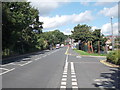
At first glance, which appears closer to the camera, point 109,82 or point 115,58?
point 109,82

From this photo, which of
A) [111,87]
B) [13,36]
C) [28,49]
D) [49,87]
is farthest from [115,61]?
[28,49]

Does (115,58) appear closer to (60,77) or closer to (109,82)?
(60,77)

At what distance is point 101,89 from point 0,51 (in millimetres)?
23777

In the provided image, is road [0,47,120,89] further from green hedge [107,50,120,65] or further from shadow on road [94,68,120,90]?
green hedge [107,50,120,65]

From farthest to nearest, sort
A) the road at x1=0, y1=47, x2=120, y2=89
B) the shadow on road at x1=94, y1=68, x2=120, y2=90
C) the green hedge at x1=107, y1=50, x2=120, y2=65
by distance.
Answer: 1. the green hedge at x1=107, y1=50, x2=120, y2=65
2. the road at x1=0, y1=47, x2=120, y2=89
3. the shadow on road at x1=94, y1=68, x2=120, y2=90

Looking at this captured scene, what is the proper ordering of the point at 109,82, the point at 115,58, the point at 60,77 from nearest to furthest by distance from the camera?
the point at 109,82
the point at 60,77
the point at 115,58

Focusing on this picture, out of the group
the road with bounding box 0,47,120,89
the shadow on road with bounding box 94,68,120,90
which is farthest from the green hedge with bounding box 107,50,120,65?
the shadow on road with bounding box 94,68,120,90

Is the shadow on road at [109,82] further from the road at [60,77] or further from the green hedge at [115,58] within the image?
the green hedge at [115,58]

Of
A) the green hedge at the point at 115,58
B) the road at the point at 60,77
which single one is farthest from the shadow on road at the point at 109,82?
the green hedge at the point at 115,58

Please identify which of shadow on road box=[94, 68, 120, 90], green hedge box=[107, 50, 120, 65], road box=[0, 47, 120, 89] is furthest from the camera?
green hedge box=[107, 50, 120, 65]

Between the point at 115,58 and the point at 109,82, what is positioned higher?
the point at 115,58

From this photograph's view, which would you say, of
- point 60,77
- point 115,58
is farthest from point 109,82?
point 115,58

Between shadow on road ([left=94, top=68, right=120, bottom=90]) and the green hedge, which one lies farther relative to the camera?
the green hedge

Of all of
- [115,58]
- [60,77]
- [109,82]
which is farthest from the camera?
[115,58]
